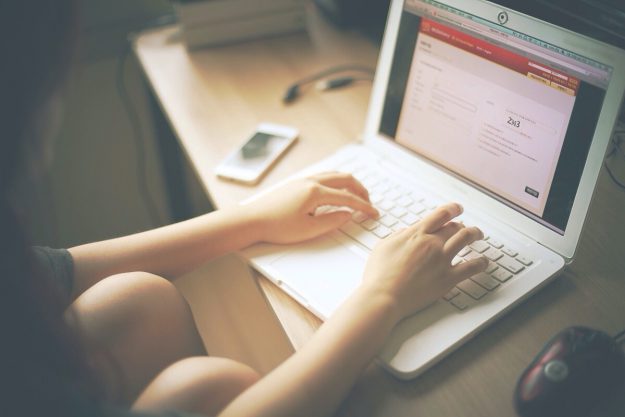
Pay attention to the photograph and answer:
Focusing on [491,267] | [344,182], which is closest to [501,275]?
[491,267]

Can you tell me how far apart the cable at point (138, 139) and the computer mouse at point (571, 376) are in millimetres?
1298

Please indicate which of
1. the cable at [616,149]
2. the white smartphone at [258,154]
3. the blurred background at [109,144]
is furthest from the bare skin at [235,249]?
the blurred background at [109,144]

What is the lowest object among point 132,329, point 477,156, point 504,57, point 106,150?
point 106,150

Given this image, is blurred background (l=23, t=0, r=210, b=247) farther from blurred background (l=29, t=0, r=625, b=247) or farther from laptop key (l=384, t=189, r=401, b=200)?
laptop key (l=384, t=189, r=401, b=200)

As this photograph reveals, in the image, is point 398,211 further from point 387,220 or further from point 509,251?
point 509,251

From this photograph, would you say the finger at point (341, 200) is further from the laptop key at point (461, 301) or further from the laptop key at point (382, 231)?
the laptop key at point (461, 301)

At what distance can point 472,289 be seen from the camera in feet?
2.33

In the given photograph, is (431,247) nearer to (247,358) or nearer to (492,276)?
(492,276)

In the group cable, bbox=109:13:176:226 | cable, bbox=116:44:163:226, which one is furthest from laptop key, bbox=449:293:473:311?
cable, bbox=116:44:163:226

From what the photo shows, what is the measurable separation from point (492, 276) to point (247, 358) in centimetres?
42

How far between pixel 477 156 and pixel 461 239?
14cm

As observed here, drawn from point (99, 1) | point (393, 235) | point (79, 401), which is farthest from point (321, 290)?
point (99, 1)

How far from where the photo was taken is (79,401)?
1.61 ft

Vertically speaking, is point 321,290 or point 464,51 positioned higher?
point 464,51
